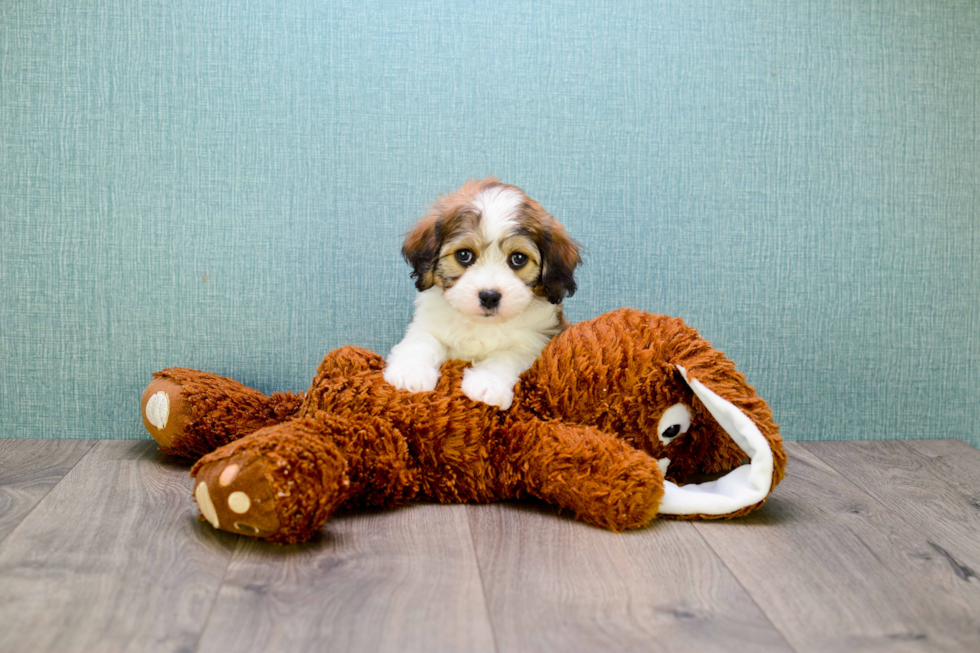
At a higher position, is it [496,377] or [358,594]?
[496,377]

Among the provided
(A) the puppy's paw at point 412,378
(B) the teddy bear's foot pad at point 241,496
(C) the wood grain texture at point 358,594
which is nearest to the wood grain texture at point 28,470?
(B) the teddy bear's foot pad at point 241,496

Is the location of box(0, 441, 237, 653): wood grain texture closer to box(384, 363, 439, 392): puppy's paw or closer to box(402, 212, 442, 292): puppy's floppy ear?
box(384, 363, 439, 392): puppy's paw

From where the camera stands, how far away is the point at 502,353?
181 cm

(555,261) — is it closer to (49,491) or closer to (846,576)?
(846,576)

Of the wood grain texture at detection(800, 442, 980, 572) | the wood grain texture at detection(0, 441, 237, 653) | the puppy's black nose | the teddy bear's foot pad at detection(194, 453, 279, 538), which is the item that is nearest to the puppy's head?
the puppy's black nose

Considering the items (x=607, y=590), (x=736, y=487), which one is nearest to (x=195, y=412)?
(x=607, y=590)

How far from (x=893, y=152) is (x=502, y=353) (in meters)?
1.37

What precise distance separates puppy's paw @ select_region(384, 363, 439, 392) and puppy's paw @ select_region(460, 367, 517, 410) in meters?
0.07

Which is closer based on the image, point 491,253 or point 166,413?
point 491,253

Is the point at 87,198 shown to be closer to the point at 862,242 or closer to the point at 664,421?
the point at 664,421

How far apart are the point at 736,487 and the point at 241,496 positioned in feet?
3.24

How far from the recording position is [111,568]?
1351 mm

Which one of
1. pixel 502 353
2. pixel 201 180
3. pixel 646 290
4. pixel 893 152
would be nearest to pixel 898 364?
pixel 893 152

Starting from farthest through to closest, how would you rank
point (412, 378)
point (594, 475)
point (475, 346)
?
point (475, 346), point (412, 378), point (594, 475)
